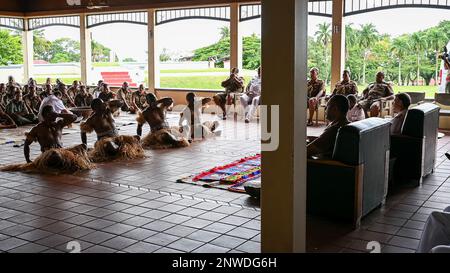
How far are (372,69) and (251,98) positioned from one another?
5.35 m

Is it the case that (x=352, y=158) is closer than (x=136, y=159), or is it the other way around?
(x=352, y=158)

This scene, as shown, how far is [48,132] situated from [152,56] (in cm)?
929

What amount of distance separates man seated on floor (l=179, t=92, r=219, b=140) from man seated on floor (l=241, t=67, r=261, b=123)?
2697 millimetres

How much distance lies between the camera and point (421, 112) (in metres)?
6.07

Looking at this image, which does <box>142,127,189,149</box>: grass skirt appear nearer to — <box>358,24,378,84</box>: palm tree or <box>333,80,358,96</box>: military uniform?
<box>333,80,358,96</box>: military uniform

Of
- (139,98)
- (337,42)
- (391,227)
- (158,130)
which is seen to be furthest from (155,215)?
(139,98)

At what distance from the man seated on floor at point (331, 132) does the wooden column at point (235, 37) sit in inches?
366

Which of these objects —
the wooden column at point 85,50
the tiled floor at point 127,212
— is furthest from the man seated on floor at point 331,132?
the wooden column at point 85,50

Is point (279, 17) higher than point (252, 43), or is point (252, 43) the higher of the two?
point (252, 43)

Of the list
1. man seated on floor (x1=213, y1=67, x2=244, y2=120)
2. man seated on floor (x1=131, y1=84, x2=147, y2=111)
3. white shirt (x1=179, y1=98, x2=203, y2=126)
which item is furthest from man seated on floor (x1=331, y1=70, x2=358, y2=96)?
man seated on floor (x1=131, y1=84, x2=147, y2=111)

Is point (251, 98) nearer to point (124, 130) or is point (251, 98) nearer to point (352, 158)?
point (124, 130)

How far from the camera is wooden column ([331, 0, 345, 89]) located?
1217 cm

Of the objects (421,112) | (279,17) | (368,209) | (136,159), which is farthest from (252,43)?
(279,17)

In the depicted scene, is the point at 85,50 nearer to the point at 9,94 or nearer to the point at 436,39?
the point at 9,94
